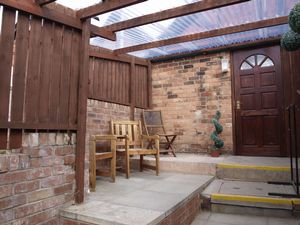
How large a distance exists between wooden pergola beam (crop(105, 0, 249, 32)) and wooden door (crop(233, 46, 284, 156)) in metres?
2.45

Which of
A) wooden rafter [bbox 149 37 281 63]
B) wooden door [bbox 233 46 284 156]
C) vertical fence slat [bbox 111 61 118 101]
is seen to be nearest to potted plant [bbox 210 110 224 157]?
wooden door [bbox 233 46 284 156]

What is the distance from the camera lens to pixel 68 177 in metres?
2.21

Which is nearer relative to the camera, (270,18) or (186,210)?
(186,210)

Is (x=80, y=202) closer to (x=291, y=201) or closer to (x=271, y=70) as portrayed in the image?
(x=291, y=201)

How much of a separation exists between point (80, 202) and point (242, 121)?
3.66 meters

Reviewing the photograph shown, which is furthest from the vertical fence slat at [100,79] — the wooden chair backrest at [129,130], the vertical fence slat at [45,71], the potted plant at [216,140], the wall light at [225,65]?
the wall light at [225,65]

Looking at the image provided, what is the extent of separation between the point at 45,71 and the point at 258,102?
158 inches

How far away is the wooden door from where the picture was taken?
456cm

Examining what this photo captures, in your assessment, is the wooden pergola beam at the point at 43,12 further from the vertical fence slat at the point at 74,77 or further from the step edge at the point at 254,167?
the step edge at the point at 254,167

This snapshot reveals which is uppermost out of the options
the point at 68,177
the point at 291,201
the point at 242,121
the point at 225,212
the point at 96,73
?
the point at 96,73

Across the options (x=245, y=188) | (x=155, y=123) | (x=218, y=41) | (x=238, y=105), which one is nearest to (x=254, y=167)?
(x=245, y=188)

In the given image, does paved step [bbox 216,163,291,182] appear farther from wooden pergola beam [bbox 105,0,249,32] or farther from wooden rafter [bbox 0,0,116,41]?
wooden rafter [bbox 0,0,116,41]

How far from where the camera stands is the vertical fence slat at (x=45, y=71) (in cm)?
203

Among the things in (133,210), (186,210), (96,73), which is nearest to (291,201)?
(186,210)
